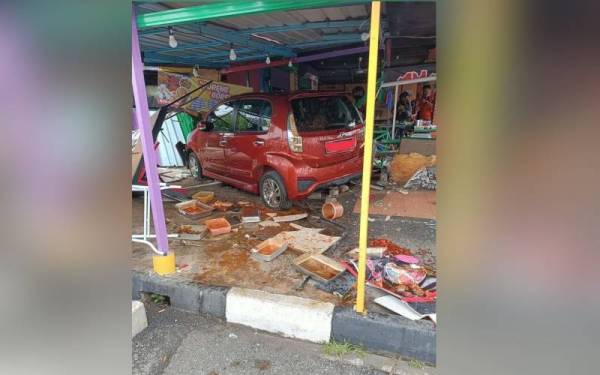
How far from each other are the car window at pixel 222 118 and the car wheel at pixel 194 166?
46.0 inches

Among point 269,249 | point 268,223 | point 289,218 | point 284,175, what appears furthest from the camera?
point 284,175

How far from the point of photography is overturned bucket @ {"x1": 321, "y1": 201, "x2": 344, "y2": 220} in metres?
5.31

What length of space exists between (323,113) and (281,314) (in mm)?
3359

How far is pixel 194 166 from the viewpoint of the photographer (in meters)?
8.14

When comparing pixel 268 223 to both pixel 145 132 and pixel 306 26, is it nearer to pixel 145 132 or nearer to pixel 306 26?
pixel 145 132

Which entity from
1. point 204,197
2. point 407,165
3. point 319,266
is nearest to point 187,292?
point 319,266

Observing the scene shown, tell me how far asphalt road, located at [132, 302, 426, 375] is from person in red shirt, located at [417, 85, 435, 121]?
10911mm

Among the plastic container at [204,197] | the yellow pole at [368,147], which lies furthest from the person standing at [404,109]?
the yellow pole at [368,147]

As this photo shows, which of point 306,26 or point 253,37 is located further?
point 253,37

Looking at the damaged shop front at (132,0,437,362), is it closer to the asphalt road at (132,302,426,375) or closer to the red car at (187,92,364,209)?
the red car at (187,92,364,209)
